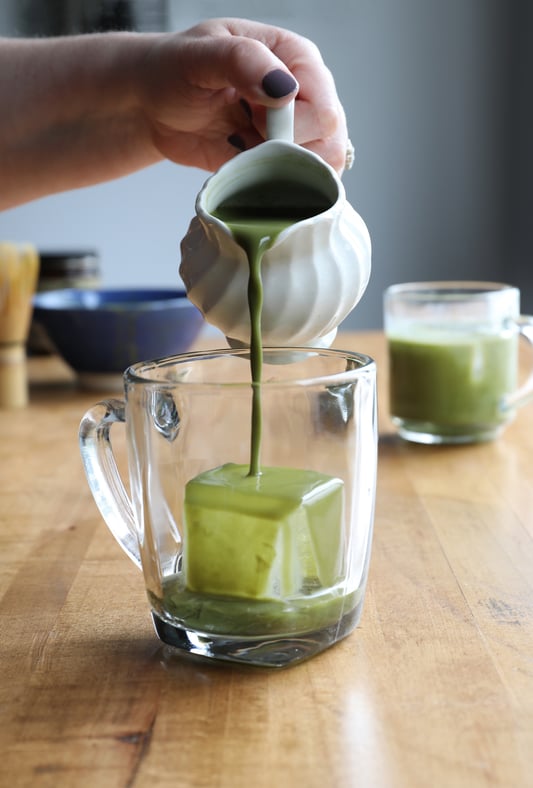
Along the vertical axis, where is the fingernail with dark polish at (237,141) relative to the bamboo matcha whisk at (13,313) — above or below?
above

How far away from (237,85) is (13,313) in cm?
75

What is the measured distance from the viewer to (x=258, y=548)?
22.4 inches

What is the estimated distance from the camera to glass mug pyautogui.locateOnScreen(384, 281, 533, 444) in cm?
117

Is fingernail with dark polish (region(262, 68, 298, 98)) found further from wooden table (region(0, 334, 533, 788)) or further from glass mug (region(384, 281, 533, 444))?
glass mug (region(384, 281, 533, 444))

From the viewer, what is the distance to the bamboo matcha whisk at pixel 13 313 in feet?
4.67

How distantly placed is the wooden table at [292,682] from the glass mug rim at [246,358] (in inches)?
6.8

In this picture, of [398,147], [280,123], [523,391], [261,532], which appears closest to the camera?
[261,532]

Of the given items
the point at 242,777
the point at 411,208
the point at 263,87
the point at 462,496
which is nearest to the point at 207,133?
the point at 263,87

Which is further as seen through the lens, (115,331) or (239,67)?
(115,331)

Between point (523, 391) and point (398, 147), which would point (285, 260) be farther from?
point (398, 147)

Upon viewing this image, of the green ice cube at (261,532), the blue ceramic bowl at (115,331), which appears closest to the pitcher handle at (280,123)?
the green ice cube at (261,532)

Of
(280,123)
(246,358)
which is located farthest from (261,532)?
(280,123)

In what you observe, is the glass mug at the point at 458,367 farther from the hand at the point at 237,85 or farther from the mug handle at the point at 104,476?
the mug handle at the point at 104,476

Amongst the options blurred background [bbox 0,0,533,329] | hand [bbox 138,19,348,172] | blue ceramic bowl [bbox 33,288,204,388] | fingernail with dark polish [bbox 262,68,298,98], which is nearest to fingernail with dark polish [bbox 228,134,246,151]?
hand [bbox 138,19,348,172]
